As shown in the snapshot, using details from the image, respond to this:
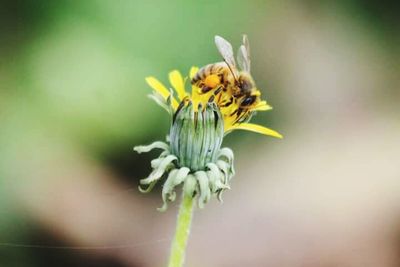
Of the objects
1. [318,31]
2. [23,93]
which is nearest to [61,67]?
[23,93]

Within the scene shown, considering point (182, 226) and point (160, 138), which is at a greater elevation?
point (160, 138)

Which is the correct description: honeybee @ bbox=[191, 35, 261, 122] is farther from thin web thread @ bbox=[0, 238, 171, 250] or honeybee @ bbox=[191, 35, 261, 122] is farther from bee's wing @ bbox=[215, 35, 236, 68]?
thin web thread @ bbox=[0, 238, 171, 250]

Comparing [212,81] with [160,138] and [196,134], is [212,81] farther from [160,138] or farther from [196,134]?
[160,138]

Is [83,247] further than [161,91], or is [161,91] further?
[83,247]

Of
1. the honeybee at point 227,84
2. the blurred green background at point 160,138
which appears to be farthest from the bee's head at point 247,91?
the blurred green background at point 160,138

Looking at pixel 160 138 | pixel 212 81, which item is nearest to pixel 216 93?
pixel 212 81

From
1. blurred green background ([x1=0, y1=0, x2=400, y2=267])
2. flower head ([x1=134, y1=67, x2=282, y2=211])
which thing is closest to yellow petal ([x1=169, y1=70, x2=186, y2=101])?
flower head ([x1=134, y1=67, x2=282, y2=211])
